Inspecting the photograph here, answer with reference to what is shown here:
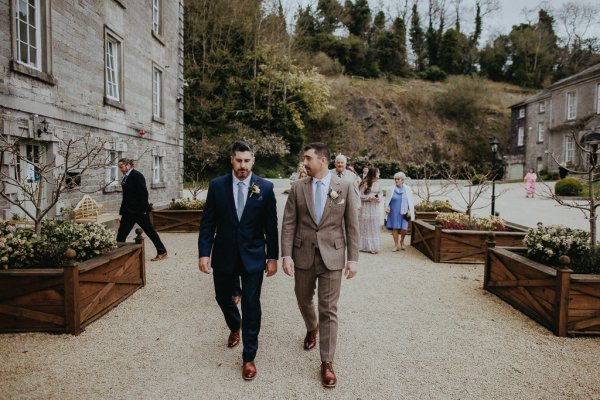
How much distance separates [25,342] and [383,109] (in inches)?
1693

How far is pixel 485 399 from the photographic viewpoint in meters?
3.05

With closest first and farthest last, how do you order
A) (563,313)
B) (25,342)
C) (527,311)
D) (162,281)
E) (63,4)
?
(25,342)
(563,313)
(527,311)
(162,281)
(63,4)

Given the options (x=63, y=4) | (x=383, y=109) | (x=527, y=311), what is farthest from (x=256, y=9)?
(x=527, y=311)

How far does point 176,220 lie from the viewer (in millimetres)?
11242

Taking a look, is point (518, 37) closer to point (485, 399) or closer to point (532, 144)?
point (532, 144)

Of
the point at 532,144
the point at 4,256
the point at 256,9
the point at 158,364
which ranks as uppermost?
the point at 256,9

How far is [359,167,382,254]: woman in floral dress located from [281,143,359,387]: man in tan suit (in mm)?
5155

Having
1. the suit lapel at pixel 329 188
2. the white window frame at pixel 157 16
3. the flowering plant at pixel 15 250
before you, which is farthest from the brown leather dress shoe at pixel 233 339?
the white window frame at pixel 157 16

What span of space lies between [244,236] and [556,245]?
157 inches

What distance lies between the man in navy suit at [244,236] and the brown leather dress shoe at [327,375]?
604 mm

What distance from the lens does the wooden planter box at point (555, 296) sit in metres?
4.16

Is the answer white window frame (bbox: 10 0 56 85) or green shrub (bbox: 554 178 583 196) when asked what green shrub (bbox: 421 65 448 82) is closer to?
green shrub (bbox: 554 178 583 196)

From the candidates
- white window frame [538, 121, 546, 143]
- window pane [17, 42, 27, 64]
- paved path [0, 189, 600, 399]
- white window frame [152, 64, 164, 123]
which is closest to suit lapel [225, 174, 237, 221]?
paved path [0, 189, 600, 399]

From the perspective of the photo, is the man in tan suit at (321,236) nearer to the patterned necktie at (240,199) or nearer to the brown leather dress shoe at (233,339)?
the patterned necktie at (240,199)
